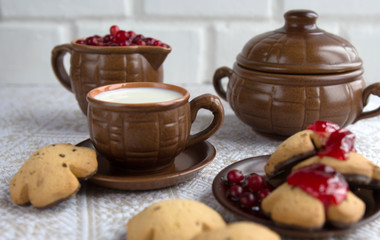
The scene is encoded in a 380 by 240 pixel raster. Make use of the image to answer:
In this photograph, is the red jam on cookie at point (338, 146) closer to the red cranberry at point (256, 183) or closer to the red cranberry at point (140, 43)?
the red cranberry at point (256, 183)

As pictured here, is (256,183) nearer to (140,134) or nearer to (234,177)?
(234,177)

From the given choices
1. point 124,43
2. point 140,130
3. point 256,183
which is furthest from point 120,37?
point 256,183

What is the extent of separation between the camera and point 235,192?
1.51 feet

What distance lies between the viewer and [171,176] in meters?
0.50

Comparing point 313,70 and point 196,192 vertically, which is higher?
point 313,70

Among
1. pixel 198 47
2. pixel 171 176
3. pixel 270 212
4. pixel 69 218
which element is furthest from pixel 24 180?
pixel 198 47

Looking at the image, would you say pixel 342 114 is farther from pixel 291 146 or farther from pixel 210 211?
pixel 210 211

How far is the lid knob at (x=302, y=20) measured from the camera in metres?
0.66

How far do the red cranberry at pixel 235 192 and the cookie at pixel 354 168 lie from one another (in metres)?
0.07

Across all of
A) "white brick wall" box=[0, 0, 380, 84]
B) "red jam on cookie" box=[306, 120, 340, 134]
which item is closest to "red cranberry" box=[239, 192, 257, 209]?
"red jam on cookie" box=[306, 120, 340, 134]

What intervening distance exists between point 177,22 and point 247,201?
2.63ft

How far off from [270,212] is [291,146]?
0.09 metres

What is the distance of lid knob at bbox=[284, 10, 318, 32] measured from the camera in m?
0.66

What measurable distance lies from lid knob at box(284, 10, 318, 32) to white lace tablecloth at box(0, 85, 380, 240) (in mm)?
187
